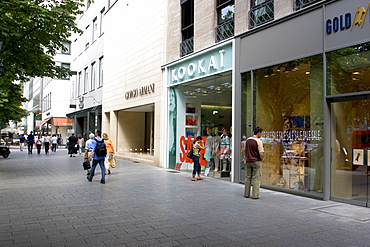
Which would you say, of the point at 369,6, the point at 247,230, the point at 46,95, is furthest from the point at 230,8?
the point at 46,95

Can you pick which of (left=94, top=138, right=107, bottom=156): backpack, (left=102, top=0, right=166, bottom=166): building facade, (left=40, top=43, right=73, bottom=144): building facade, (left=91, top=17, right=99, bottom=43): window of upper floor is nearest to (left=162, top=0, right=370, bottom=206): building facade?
(left=102, top=0, right=166, bottom=166): building facade

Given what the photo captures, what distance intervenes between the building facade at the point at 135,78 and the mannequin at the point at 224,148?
439 cm

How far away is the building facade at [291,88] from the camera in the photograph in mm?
8141

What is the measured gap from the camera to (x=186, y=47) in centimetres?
1530

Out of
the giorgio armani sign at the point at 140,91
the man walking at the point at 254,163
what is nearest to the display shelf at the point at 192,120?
the giorgio armani sign at the point at 140,91

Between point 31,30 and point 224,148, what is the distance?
8.23 meters

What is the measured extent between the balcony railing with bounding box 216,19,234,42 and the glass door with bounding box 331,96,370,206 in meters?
5.08

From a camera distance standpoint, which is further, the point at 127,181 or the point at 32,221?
the point at 127,181

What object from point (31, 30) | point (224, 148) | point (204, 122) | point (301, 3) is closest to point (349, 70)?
point (301, 3)

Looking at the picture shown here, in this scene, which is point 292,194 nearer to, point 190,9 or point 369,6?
point 369,6

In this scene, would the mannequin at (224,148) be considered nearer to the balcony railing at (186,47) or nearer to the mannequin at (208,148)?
the mannequin at (208,148)

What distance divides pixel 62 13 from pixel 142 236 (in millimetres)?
9600

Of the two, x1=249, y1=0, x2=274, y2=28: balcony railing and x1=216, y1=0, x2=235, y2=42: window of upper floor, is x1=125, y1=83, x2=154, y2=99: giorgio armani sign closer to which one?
x1=216, y1=0, x2=235, y2=42: window of upper floor

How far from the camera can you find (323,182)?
8.66m
